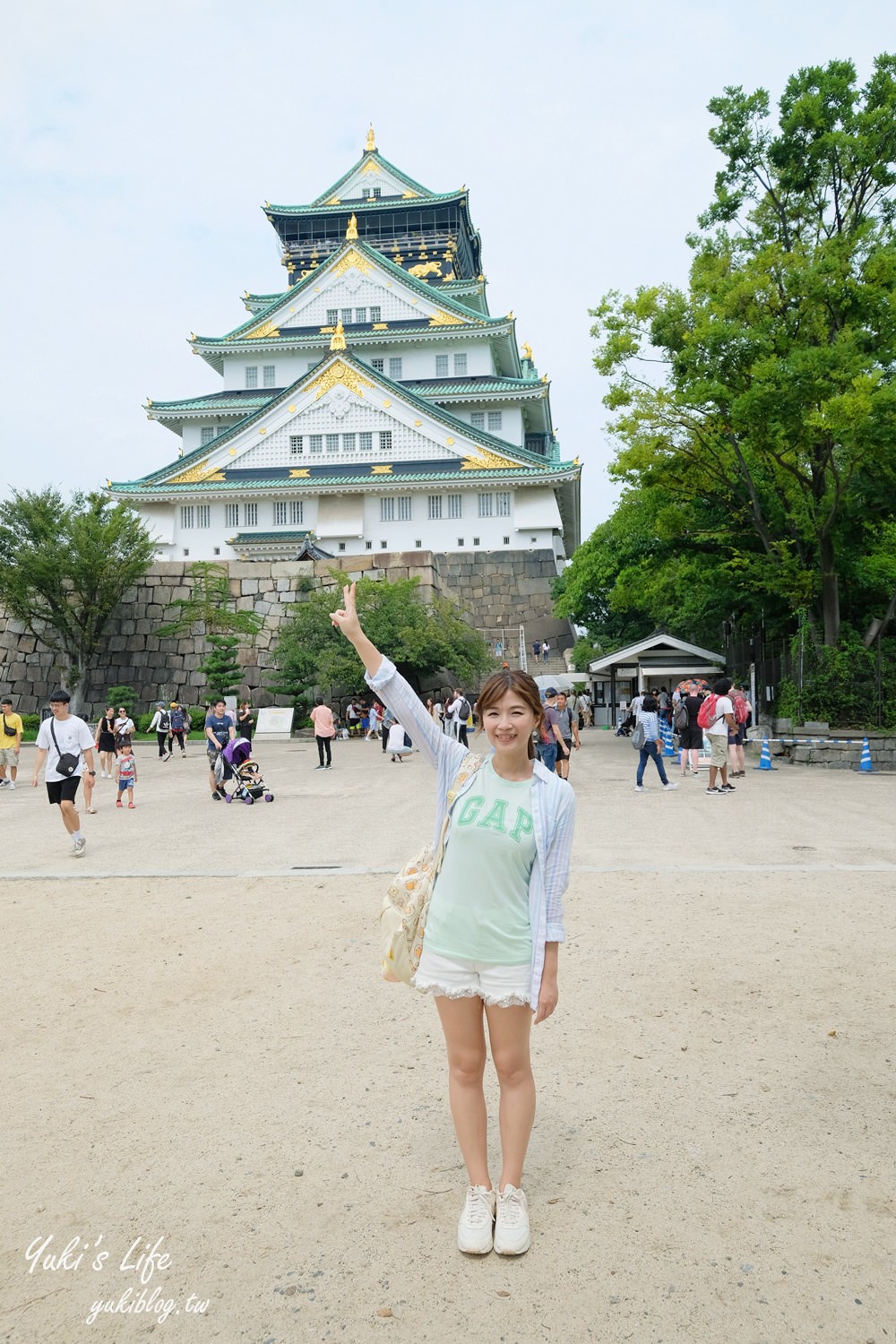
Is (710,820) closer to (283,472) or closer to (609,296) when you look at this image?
(609,296)

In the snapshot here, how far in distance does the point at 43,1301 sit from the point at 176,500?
135 feet

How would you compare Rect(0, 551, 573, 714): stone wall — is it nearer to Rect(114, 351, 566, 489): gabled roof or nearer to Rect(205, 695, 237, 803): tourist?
Rect(114, 351, 566, 489): gabled roof

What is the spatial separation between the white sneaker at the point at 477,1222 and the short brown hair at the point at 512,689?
1319 mm

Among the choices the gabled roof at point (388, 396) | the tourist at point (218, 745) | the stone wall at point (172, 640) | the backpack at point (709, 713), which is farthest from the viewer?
the gabled roof at point (388, 396)

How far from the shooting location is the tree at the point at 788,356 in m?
17.5

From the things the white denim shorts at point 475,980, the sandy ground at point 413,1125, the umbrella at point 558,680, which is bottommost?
the sandy ground at point 413,1125

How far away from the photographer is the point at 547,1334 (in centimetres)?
245

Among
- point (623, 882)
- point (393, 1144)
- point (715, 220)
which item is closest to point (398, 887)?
point (393, 1144)

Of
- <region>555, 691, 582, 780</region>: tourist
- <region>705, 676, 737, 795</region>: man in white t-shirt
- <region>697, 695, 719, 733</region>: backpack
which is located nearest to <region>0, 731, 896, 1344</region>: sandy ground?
<region>555, 691, 582, 780</region>: tourist

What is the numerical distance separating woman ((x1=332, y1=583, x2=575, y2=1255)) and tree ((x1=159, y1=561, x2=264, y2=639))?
28.2 m

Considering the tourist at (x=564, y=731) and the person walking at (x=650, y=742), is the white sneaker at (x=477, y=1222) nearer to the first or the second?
the tourist at (x=564, y=731)

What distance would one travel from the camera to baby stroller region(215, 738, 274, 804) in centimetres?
1391

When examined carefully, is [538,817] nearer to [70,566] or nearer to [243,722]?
[243,722]

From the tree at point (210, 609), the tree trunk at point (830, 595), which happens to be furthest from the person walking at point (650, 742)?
the tree at point (210, 609)
